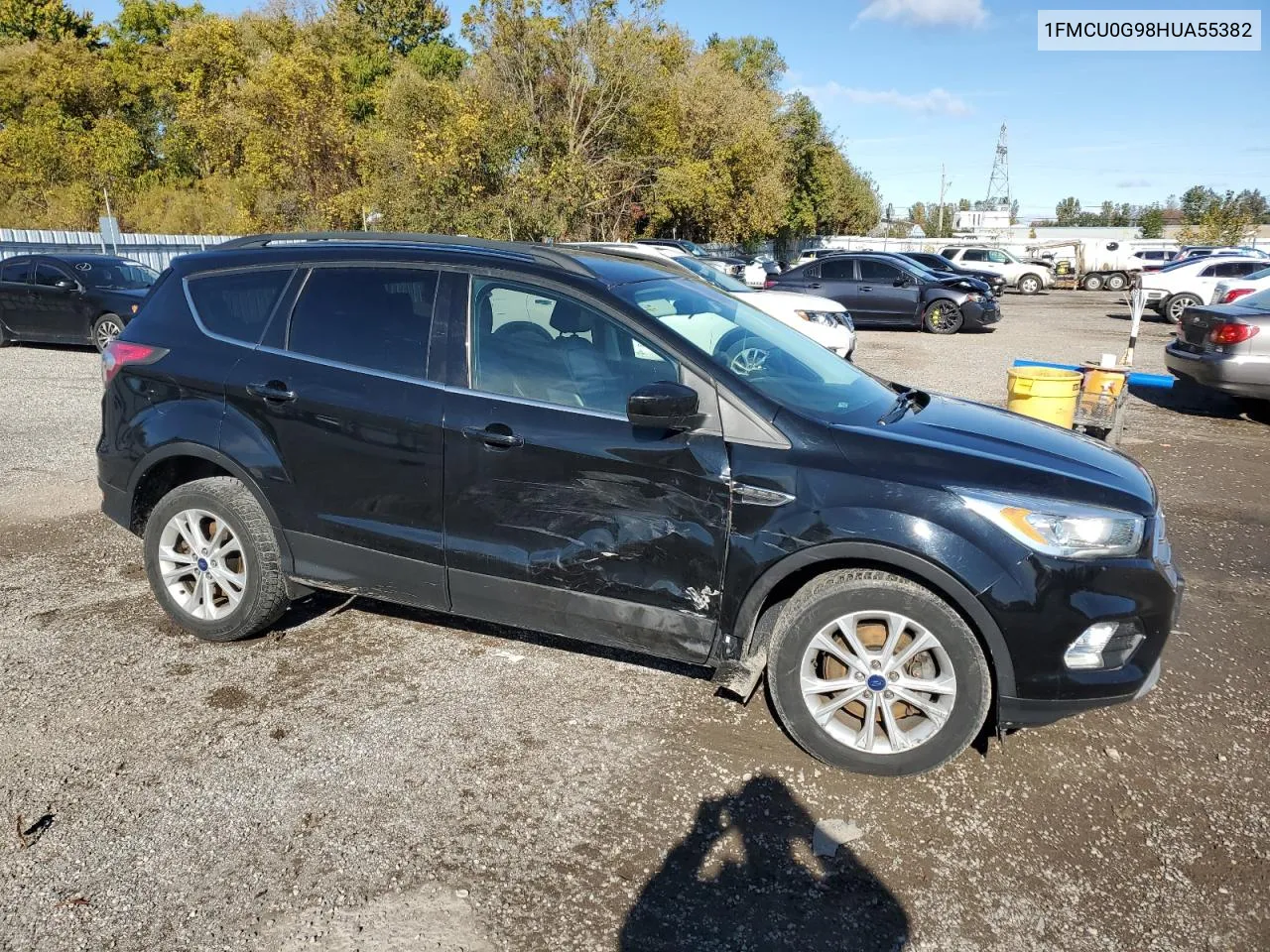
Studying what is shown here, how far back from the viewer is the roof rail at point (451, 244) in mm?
3908

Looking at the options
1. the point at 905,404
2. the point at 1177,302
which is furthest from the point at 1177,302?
the point at 905,404

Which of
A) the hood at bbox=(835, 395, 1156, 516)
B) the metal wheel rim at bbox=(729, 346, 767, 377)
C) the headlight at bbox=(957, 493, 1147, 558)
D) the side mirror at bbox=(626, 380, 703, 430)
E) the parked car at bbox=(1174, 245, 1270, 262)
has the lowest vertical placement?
the headlight at bbox=(957, 493, 1147, 558)

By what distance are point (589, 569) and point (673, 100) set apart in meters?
31.5

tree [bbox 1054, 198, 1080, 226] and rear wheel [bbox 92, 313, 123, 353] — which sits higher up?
tree [bbox 1054, 198, 1080, 226]

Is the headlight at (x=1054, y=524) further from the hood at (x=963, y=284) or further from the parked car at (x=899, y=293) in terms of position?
the hood at (x=963, y=284)

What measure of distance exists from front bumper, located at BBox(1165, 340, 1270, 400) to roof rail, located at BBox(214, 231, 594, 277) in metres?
8.32

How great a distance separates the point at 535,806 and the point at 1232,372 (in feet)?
30.7

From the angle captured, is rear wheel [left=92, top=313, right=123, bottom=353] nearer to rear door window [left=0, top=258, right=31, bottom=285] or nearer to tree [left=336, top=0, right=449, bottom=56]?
rear door window [left=0, top=258, right=31, bottom=285]

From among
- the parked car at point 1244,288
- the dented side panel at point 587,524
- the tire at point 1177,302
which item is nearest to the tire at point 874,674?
the dented side panel at point 587,524

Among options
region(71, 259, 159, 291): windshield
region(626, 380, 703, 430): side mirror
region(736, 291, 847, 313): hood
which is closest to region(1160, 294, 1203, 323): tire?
region(736, 291, 847, 313): hood

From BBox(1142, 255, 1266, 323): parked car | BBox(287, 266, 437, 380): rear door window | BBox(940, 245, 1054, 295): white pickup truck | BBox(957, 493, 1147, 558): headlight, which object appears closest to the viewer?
BBox(957, 493, 1147, 558): headlight

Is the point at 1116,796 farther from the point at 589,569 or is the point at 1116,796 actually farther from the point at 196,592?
the point at 196,592

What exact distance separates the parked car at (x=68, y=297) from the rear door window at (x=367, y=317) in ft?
35.5

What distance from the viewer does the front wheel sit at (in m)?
Result: 18.5
